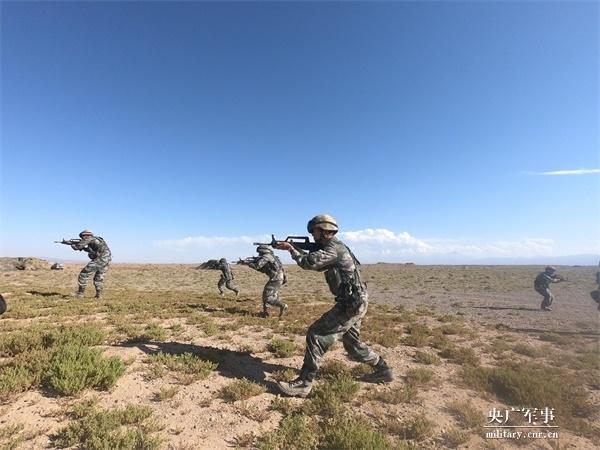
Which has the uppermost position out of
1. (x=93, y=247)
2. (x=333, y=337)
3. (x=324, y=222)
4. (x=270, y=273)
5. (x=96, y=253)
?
(x=324, y=222)

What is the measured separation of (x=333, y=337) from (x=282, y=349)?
2.66m

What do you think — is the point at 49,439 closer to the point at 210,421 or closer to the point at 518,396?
the point at 210,421

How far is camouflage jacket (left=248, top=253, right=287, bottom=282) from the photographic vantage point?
1238 centimetres

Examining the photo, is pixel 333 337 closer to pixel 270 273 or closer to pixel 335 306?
pixel 335 306

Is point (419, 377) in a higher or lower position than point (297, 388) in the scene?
lower

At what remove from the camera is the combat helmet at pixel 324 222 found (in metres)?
5.93

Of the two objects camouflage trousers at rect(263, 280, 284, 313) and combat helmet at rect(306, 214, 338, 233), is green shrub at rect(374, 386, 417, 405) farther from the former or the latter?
Result: camouflage trousers at rect(263, 280, 284, 313)

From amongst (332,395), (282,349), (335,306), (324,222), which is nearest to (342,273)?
(335,306)

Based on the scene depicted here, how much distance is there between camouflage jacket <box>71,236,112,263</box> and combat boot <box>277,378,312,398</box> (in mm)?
14512

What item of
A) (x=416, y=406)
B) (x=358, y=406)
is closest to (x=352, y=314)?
(x=358, y=406)

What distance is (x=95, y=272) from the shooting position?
52.0 feet

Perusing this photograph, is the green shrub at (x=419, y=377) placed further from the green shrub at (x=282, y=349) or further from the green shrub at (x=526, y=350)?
the green shrub at (x=526, y=350)

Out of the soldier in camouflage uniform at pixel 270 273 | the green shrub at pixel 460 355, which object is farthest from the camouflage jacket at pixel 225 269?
the green shrub at pixel 460 355

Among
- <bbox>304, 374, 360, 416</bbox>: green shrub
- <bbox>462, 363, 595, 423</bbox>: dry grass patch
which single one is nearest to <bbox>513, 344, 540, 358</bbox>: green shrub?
<bbox>462, 363, 595, 423</bbox>: dry grass patch
